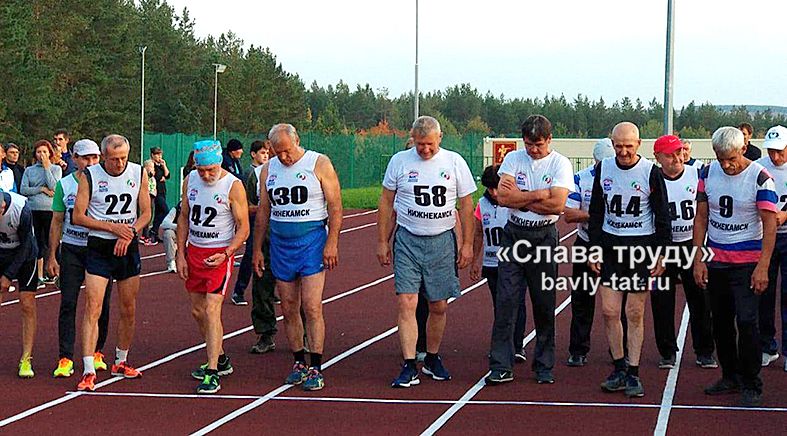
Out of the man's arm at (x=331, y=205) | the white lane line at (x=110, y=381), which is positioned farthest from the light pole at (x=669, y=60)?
the man's arm at (x=331, y=205)

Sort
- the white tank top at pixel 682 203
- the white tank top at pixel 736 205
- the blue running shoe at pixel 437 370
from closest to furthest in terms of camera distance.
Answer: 1. the white tank top at pixel 736 205
2. the blue running shoe at pixel 437 370
3. the white tank top at pixel 682 203

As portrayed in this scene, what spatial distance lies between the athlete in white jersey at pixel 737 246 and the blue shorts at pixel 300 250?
10.1 ft

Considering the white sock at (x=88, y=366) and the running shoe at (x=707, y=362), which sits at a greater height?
the white sock at (x=88, y=366)

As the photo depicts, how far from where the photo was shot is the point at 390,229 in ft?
36.3

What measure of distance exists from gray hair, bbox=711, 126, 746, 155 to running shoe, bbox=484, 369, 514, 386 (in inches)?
99.7

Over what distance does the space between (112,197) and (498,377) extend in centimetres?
358

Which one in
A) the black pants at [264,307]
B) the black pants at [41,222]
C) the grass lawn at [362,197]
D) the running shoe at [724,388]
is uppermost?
the black pants at [41,222]

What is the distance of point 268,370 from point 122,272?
1.62 metres

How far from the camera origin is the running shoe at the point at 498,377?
35.2 ft

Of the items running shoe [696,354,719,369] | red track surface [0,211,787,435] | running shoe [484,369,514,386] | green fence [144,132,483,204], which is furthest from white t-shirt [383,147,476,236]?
green fence [144,132,483,204]

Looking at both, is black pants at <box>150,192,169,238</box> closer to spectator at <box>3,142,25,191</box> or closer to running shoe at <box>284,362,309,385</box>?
spectator at <box>3,142,25,191</box>

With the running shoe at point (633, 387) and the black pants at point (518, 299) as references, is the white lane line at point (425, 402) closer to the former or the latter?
the running shoe at point (633, 387)

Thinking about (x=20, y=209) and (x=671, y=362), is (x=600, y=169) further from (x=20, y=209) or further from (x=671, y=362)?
(x=20, y=209)

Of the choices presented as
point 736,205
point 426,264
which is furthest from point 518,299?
point 736,205
